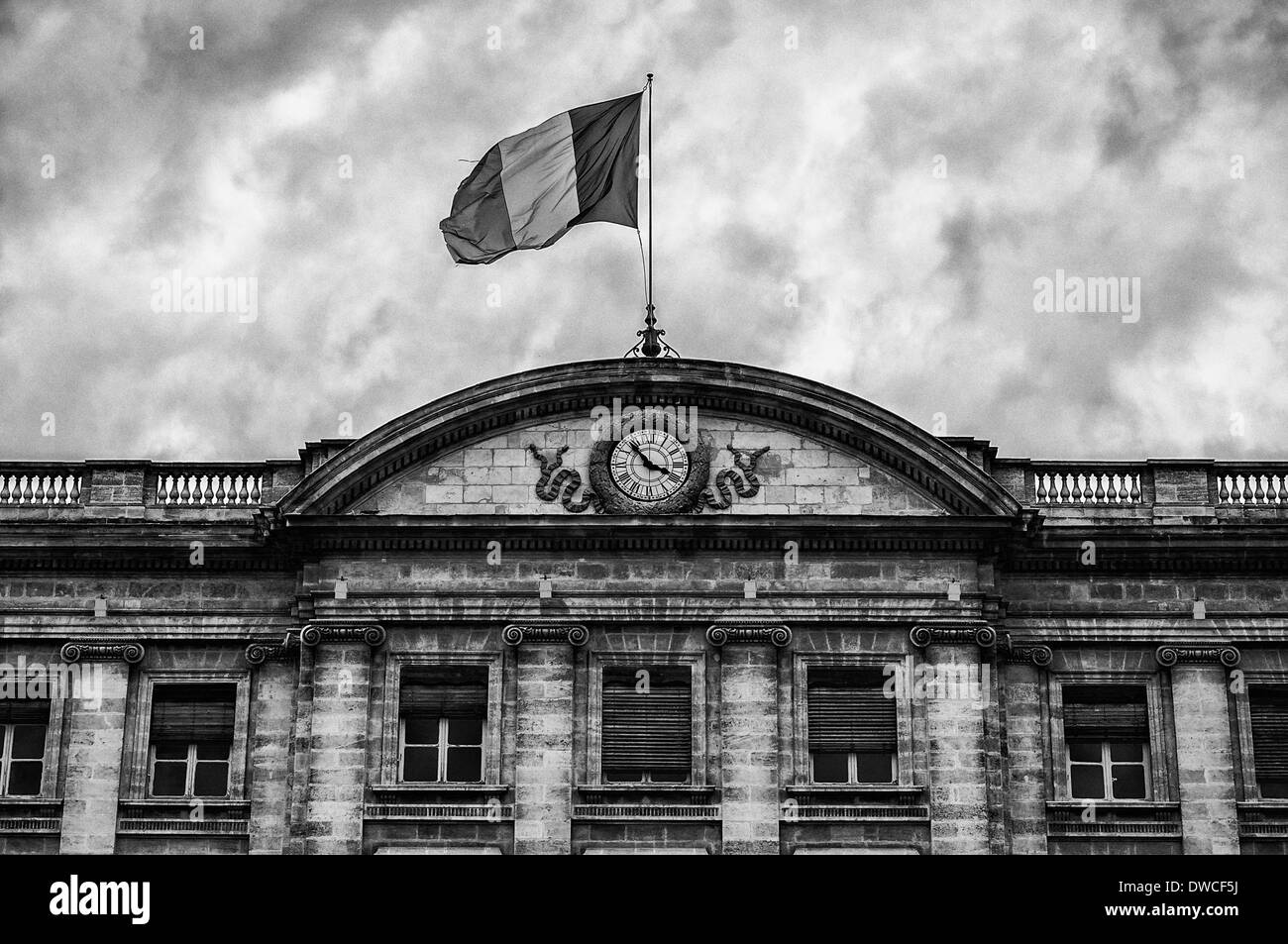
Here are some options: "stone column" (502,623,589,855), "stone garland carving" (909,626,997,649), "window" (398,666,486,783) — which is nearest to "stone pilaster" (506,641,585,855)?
"stone column" (502,623,589,855)

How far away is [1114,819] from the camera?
3491 cm

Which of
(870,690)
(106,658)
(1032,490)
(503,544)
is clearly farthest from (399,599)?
(1032,490)

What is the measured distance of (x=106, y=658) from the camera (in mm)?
35781

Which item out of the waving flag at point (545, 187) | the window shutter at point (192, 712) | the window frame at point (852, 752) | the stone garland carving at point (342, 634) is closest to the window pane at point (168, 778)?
the window shutter at point (192, 712)

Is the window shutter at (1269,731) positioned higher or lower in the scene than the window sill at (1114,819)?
higher

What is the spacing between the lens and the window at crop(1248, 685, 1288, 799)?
35562 millimetres

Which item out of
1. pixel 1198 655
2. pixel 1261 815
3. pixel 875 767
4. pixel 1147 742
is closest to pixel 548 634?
pixel 875 767

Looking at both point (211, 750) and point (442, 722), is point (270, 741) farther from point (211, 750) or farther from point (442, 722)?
point (442, 722)

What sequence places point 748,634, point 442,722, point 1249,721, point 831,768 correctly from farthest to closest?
point 1249,721 < point 442,722 < point 748,634 < point 831,768

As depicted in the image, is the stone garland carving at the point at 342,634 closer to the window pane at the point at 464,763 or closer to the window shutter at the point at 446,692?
the window shutter at the point at 446,692

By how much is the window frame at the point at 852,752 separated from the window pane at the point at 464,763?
464cm

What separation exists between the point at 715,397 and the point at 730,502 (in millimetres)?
1650

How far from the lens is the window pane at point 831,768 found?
34.9 meters

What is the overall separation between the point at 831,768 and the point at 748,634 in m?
2.30
